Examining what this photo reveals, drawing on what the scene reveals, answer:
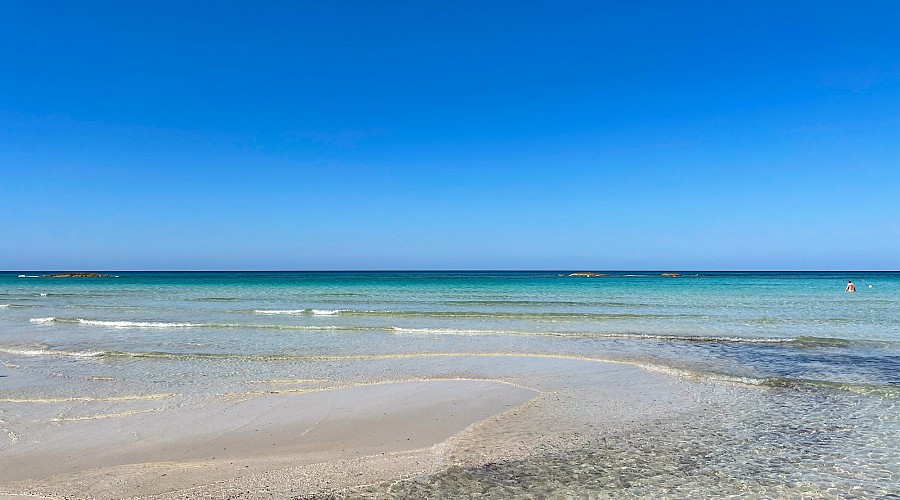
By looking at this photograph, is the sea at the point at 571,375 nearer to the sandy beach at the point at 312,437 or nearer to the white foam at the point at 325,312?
the white foam at the point at 325,312

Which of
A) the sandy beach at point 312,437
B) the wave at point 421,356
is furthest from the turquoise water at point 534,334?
the sandy beach at point 312,437

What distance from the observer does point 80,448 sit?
7.04 metres

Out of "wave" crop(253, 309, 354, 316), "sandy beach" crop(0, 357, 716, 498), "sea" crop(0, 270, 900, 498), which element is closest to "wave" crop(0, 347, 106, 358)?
"sea" crop(0, 270, 900, 498)

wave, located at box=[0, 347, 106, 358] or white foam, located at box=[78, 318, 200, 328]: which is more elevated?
wave, located at box=[0, 347, 106, 358]

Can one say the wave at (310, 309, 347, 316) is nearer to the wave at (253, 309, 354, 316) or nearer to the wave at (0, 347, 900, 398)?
the wave at (253, 309, 354, 316)

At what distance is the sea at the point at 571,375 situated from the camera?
5.96m

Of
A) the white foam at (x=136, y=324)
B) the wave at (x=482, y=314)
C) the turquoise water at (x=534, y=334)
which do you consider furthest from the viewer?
the wave at (x=482, y=314)

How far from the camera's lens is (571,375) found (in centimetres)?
1199

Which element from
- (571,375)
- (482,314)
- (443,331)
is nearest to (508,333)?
(443,331)

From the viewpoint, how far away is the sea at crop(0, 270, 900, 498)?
5.96 metres

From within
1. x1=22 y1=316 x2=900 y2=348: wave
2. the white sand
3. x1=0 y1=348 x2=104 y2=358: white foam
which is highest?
the white sand

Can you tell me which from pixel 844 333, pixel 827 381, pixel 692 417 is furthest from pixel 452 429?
pixel 844 333

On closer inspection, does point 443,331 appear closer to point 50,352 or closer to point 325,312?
point 325,312

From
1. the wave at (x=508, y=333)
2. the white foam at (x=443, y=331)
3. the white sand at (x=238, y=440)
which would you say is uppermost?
the white sand at (x=238, y=440)
